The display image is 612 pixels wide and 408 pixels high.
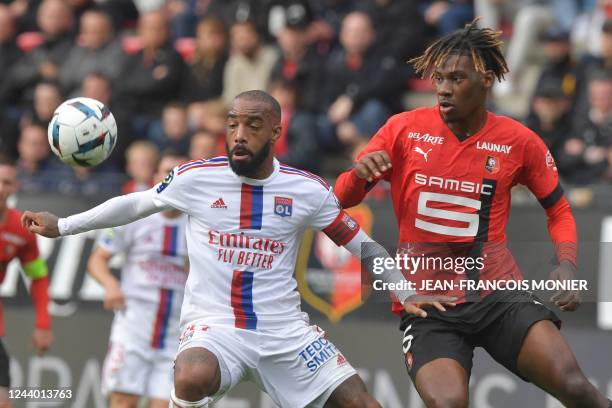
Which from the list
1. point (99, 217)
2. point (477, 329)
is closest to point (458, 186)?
point (477, 329)

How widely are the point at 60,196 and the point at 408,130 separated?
5412mm

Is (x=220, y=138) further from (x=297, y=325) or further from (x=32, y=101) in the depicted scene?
(x=297, y=325)

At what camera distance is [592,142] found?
1154 cm

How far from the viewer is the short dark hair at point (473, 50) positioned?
713cm

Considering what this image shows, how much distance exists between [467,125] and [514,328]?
1253 millimetres

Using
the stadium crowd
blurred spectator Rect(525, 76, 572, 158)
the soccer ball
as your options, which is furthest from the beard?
blurred spectator Rect(525, 76, 572, 158)

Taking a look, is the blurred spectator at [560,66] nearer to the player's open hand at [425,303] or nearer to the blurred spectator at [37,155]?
the blurred spectator at [37,155]

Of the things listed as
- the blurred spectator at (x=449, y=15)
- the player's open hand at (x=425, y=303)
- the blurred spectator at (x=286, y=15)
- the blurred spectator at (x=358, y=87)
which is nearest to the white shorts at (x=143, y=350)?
the player's open hand at (x=425, y=303)

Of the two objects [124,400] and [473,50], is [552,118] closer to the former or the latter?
[473,50]

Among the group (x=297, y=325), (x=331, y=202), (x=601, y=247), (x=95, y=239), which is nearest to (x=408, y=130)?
(x=331, y=202)

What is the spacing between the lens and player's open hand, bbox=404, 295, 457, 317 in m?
7.01

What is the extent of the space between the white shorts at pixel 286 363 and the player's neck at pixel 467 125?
152cm

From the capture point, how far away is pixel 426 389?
6.62m

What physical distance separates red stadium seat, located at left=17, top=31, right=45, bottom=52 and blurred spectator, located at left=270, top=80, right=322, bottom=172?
14.5ft
